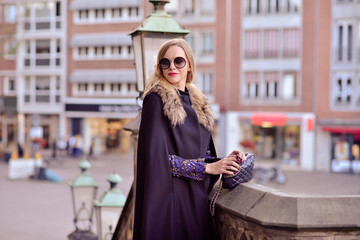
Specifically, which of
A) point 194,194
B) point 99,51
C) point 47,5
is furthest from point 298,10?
point 194,194

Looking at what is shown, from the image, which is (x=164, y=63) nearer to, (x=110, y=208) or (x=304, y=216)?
(x=304, y=216)

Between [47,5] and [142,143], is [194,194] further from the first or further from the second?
[47,5]

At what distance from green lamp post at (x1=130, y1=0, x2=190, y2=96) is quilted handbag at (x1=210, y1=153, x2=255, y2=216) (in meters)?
2.40

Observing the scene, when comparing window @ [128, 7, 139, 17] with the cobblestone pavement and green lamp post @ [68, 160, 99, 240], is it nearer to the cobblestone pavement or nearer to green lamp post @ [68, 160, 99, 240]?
the cobblestone pavement

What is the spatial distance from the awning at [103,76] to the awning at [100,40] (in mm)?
1799

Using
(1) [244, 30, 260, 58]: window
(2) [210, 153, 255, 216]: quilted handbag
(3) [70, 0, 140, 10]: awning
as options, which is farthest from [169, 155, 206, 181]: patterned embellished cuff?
(3) [70, 0, 140, 10]: awning

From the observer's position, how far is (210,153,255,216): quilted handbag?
3.07m

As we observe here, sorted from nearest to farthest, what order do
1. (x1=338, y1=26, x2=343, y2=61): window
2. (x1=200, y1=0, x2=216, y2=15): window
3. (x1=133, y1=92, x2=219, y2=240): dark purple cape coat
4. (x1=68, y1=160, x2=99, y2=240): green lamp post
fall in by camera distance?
(x1=133, y1=92, x2=219, y2=240): dark purple cape coat, (x1=68, y1=160, x2=99, y2=240): green lamp post, (x1=338, y1=26, x2=343, y2=61): window, (x1=200, y1=0, x2=216, y2=15): window

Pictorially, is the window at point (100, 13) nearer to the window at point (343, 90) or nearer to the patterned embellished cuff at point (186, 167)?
the window at point (343, 90)

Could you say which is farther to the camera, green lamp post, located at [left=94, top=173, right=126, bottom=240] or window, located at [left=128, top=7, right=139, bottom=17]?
window, located at [left=128, top=7, right=139, bottom=17]

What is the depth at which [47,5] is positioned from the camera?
134ft

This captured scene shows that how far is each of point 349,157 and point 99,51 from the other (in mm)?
17662

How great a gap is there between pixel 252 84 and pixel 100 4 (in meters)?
11.9

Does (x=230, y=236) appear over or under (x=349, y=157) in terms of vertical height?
over
